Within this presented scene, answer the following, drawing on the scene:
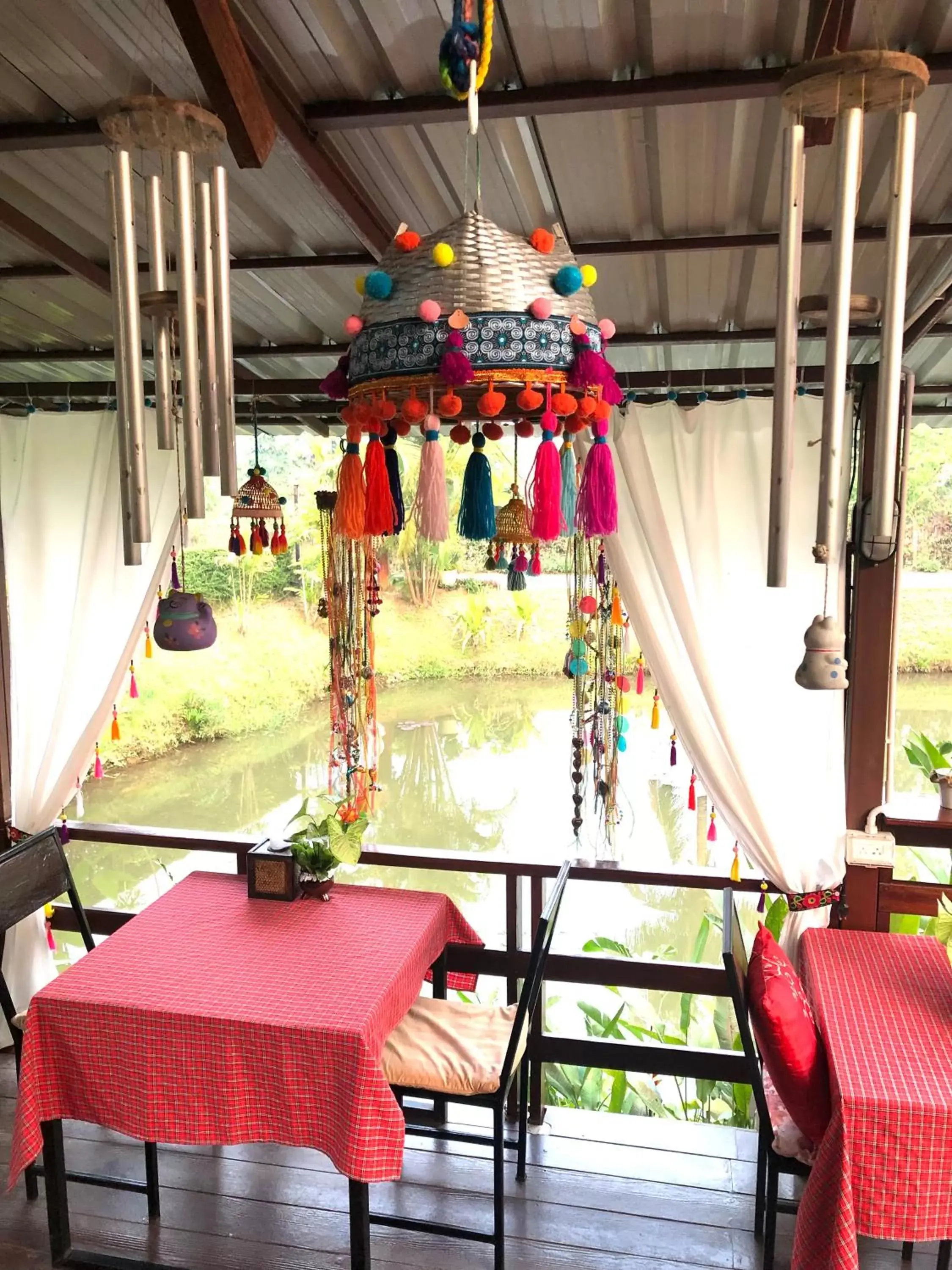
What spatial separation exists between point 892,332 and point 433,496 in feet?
2.17

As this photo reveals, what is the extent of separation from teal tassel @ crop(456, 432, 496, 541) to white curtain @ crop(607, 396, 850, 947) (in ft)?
5.38

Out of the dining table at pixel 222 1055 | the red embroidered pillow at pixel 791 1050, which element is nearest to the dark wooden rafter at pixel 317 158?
the dining table at pixel 222 1055

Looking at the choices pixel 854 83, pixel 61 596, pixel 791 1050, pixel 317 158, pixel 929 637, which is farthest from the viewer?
pixel 929 637

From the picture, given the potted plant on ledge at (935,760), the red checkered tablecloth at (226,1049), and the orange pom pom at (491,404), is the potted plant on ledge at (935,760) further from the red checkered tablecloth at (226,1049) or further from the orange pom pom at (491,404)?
the orange pom pom at (491,404)

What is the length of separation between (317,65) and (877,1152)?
89.4 inches

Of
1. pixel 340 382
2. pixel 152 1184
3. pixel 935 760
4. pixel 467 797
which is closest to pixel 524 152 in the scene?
pixel 340 382

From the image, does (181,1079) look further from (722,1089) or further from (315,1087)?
(722,1089)

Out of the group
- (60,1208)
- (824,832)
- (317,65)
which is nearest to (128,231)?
(317,65)

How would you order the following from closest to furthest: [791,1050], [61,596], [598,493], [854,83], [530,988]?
[854,83] < [598,493] < [791,1050] < [530,988] < [61,596]

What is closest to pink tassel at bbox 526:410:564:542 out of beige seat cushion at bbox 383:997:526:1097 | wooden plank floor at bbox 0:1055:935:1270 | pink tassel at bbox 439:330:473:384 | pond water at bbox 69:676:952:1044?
pink tassel at bbox 439:330:473:384

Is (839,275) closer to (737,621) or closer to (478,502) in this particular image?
(478,502)

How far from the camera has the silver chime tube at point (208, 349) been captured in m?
1.31

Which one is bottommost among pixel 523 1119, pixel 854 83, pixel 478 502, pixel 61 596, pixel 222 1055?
pixel 523 1119

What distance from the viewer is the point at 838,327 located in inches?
45.0
